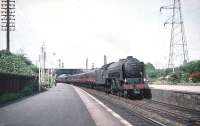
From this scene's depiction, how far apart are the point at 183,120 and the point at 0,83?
19.6m

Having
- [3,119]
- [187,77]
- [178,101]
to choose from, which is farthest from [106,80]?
[3,119]

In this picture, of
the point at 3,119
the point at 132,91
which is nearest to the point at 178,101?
the point at 132,91

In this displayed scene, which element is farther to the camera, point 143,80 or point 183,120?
point 143,80

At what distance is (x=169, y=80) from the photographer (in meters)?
47.7

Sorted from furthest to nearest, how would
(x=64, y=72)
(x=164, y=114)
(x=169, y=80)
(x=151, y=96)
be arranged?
(x=64, y=72)
(x=169, y=80)
(x=151, y=96)
(x=164, y=114)

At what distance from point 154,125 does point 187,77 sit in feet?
104

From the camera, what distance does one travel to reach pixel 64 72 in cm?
14462

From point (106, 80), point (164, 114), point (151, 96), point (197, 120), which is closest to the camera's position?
point (197, 120)

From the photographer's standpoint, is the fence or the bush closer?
the fence

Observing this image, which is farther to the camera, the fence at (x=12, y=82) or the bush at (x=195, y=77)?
the bush at (x=195, y=77)

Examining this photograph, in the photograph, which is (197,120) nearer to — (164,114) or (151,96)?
(164,114)

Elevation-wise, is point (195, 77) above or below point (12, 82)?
above

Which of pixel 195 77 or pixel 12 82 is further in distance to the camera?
pixel 195 77

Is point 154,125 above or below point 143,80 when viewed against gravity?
below
